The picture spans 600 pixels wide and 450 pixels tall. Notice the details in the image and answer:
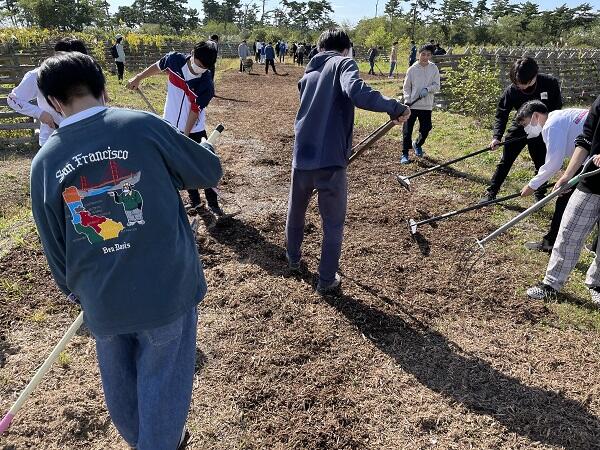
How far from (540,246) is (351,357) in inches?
104

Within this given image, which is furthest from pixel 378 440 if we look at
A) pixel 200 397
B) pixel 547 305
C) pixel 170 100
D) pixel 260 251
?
pixel 170 100

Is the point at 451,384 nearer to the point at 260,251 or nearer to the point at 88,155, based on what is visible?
the point at 260,251

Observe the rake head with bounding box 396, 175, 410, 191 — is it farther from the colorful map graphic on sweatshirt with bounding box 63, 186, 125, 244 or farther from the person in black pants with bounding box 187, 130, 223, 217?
the colorful map graphic on sweatshirt with bounding box 63, 186, 125, 244

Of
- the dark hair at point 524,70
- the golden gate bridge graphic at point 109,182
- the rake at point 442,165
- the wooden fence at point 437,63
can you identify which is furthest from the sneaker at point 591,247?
the wooden fence at point 437,63

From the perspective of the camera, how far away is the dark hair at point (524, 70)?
459 centimetres

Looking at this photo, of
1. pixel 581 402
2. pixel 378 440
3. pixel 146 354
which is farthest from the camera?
pixel 581 402

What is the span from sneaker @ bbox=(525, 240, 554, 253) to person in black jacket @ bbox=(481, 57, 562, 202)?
2.06 feet

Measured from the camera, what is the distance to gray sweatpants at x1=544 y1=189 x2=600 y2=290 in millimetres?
3338

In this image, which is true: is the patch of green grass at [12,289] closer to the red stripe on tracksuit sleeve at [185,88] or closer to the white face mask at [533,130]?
the red stripe on tracksuit sleeve at [185,88]

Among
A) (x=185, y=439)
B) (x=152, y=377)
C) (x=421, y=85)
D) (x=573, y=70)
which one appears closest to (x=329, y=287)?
(x=185, y=439)

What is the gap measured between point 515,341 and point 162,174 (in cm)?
284

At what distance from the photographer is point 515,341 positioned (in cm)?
325

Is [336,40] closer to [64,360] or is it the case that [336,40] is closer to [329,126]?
[329,126]

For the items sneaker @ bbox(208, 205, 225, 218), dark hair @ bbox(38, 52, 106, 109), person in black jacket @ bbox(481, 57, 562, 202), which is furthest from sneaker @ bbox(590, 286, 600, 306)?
dark hair @ bbox(38, 52, 106, 109)
